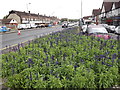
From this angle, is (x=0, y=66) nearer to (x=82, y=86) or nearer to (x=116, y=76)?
(x=82, y=86)

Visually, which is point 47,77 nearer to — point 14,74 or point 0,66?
point 14,74

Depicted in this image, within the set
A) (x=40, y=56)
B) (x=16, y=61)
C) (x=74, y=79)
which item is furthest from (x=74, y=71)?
(x=16, y=61)

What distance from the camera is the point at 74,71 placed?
3451 millimetres

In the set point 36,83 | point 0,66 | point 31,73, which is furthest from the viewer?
point 0,66

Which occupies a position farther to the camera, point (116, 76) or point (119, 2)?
point (119, 2)

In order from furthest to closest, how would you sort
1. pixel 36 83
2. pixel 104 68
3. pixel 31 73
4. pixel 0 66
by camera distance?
pixel 0 66 → pixel 104 68 → pixel 31 73 → pixel 36 83

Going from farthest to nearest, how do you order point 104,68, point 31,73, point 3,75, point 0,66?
1. point 0,66
2. point 3,75
3. point 104,68
4. point 31,73

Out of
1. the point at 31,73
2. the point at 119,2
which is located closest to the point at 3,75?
the point at 31,73

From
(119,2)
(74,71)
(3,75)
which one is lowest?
(3,75)

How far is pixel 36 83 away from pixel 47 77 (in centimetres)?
41

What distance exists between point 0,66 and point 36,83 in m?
1.90

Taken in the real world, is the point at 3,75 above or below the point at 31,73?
below

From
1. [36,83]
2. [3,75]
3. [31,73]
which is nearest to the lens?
[36,83]

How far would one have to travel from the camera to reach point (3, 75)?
4.04 meters
